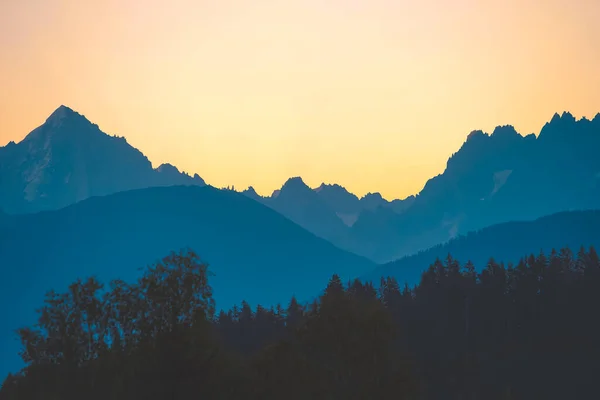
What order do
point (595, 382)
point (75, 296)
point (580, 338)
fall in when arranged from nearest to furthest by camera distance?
point (75, 296)
point (595, 382)
point (580, 338)

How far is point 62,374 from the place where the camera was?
80.9 meters

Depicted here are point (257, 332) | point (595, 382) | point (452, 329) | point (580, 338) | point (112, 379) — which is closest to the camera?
point (112, 379)

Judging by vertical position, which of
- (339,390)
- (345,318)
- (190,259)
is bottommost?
(339,390)

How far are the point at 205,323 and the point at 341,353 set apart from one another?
12552 millimetres

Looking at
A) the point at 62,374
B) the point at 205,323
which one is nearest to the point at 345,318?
the point at 205,323

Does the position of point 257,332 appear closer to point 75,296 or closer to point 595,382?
point 595,382

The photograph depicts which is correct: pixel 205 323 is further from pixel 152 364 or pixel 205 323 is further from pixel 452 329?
pixel 452 329

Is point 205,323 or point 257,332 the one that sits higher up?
point 257,332

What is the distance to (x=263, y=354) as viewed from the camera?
7025 cm

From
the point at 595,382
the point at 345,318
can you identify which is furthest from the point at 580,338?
the point at 345,318

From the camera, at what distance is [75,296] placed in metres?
84.5

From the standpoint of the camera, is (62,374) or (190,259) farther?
(62,374)

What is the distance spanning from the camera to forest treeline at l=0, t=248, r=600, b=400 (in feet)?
213

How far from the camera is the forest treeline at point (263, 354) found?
64.8m
